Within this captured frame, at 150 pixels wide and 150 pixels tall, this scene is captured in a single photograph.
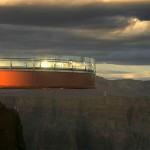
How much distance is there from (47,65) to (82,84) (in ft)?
12.1

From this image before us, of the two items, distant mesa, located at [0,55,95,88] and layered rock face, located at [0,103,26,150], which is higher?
distant mesa, located at [0,55,95,88]

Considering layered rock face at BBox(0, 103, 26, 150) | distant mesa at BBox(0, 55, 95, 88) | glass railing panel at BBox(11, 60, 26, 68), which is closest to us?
layered rock face at BBox(0, 103, 26, 150)

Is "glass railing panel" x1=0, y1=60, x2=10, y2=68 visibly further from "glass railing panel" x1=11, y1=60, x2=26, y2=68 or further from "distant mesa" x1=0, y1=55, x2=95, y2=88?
"glass railing panel" x1=11, y1=60, x2=26, y2=68

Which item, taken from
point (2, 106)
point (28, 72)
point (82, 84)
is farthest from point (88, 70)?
point (2, 106)

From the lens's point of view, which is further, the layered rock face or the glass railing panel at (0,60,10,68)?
the glass railing panel at (0,60,10,68)

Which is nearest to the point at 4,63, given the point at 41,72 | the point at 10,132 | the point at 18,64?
the point at 18,64

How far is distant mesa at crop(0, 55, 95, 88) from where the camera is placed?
53.8 m

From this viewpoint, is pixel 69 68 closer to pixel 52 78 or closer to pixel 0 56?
pixel 52 78

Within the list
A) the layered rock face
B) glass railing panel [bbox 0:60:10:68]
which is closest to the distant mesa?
glass railing panel [bbox 0:60:10:68]

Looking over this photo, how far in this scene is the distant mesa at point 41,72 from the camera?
53844 mm

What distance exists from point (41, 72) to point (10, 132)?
21337 millimetres

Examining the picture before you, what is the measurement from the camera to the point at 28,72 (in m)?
54.0

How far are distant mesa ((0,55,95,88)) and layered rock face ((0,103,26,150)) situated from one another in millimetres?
20795

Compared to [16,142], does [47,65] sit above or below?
above
